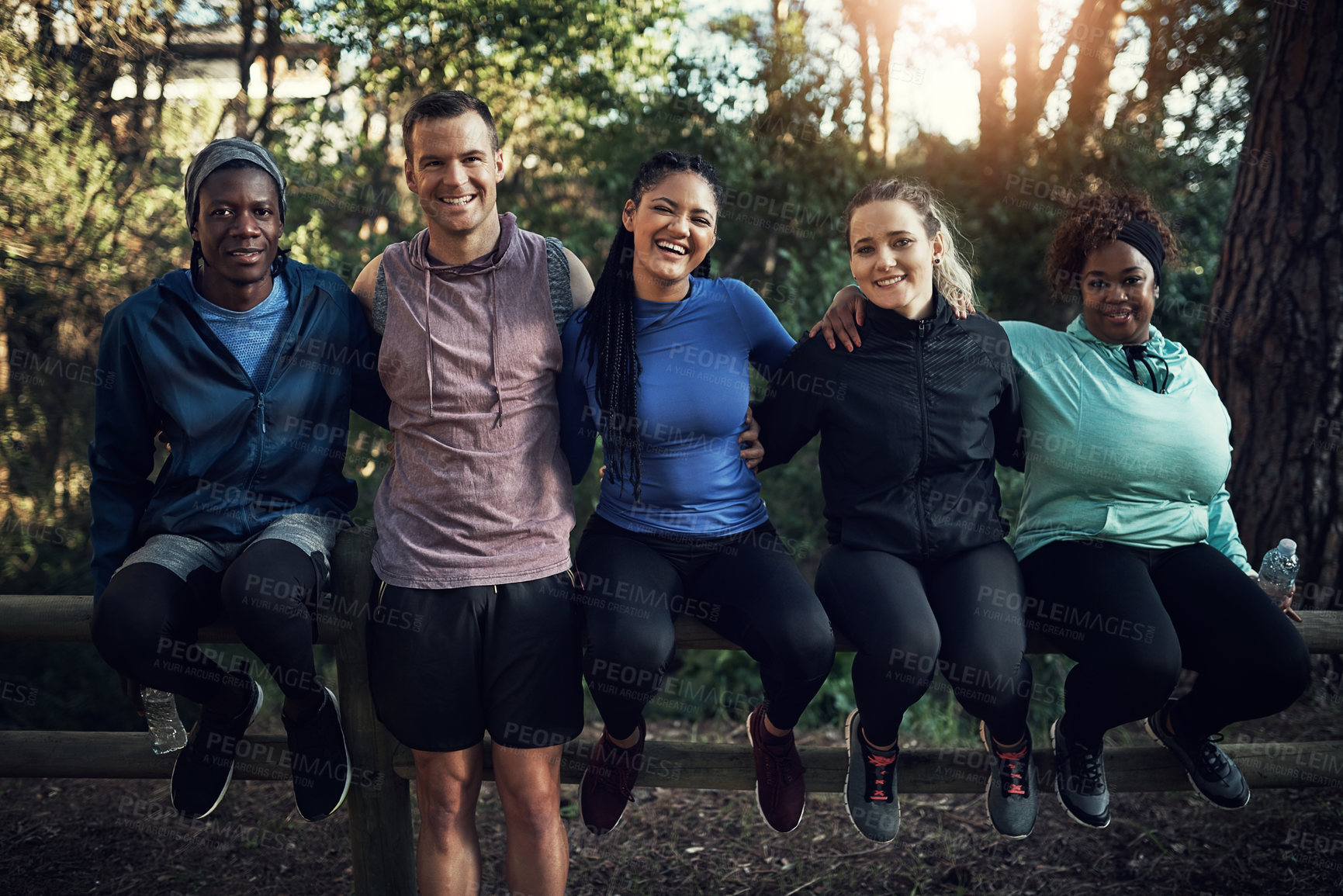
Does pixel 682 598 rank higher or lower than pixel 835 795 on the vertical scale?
higher

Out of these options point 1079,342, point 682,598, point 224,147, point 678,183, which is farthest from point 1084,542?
point 224,147

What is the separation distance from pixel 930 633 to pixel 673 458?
88 centimetres

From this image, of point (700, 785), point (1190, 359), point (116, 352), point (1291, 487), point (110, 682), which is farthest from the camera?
point (110, 682)

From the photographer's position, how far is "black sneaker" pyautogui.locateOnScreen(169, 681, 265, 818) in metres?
2.57

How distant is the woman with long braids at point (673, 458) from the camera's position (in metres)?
2.58

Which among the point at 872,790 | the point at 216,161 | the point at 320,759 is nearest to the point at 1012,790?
the point at 872,790

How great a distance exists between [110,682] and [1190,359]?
540 centimetres

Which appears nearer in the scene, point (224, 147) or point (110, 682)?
point (224, 147)

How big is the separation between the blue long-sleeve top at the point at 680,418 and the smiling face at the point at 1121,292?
1171mm

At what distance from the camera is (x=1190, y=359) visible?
298cm

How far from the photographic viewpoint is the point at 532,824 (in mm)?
2455

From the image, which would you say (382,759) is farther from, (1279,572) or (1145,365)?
(1279,572)

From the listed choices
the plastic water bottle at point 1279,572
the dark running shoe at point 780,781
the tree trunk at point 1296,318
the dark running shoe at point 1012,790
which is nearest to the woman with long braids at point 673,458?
the dark running shoe at point 780,781

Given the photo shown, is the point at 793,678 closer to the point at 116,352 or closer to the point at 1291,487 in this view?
the point at 116,352
